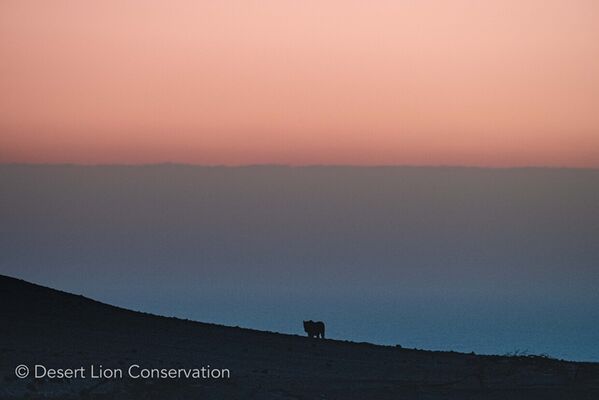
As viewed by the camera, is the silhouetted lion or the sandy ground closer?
the sandy ground

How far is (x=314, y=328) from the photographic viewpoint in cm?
4453

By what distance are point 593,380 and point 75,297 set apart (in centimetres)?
1416

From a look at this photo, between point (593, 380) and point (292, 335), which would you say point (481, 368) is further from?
point (292, 335)

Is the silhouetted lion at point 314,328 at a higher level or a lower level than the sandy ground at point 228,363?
higher

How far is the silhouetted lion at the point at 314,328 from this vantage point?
44.4 meters

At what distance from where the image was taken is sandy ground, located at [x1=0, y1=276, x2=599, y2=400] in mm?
27797

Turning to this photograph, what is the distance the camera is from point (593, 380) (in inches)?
1241

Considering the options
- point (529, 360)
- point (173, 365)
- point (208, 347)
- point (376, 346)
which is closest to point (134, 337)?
point (208, 347)

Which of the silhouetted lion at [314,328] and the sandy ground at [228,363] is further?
the silhouetted lion at [314,328]

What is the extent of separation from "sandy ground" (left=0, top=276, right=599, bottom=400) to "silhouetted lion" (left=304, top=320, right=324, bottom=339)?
7.81m

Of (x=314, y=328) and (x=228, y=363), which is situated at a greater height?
(x=314, y=328)

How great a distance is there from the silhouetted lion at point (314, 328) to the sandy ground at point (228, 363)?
25.6ft

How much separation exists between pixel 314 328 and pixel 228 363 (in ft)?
44.3

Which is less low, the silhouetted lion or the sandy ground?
the silhouetted lion
